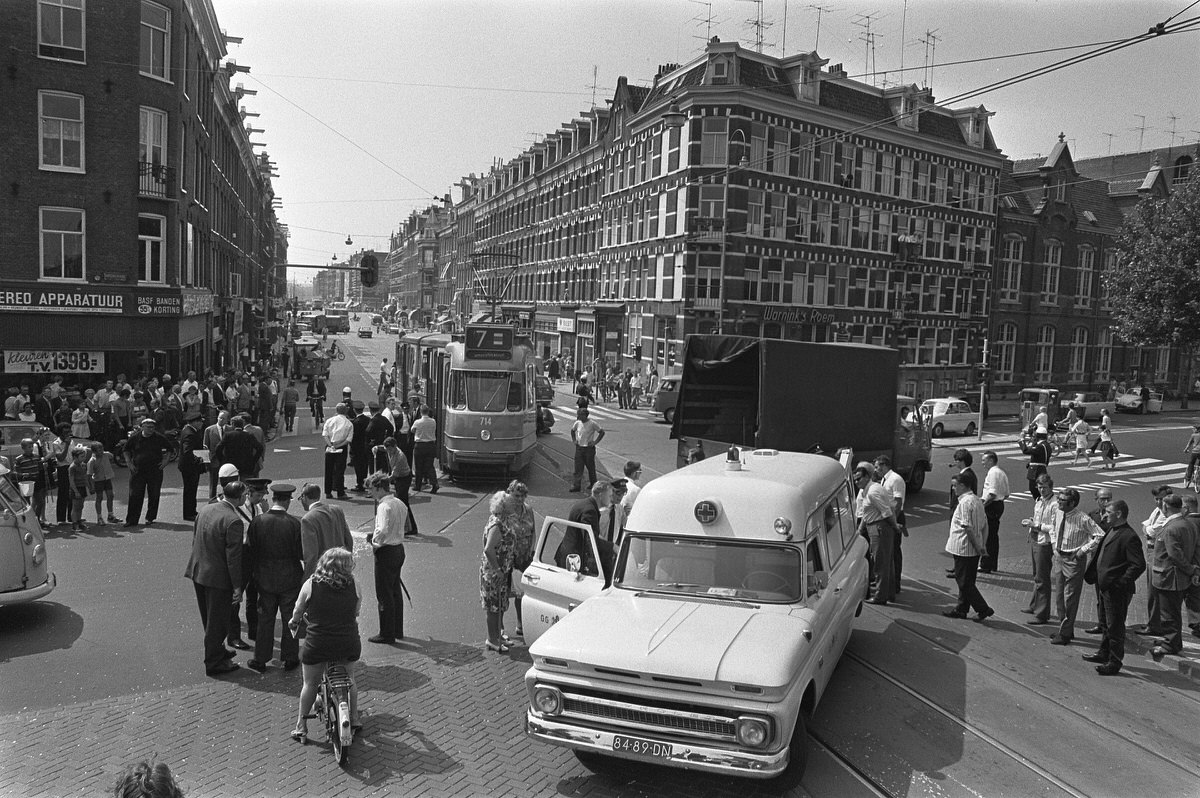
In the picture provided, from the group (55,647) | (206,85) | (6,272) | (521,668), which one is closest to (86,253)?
(6,272)

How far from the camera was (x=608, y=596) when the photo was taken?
7184 millimetres

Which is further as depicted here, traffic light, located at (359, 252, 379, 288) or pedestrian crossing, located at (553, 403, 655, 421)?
pedestrian crossing, located at (553, 403, 655, 421)

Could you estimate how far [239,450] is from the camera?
45.5 ft

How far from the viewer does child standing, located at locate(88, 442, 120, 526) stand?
543 inches

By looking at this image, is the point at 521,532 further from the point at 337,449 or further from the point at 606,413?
the point at 606,413

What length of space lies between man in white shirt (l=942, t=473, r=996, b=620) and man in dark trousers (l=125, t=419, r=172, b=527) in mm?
11390

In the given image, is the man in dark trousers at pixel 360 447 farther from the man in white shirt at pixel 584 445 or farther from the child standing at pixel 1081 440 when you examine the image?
the child standing at pixel 1081 440

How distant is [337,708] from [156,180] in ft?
80.0

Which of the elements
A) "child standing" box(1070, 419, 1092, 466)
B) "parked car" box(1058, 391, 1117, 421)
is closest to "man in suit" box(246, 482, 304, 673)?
"child standing" box(1070, 419, 1092, 466)

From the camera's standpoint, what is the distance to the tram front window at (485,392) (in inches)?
733

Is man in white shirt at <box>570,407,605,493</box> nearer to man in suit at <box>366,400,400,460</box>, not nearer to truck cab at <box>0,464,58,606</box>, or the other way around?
man in suit at <box>366,400,400,460</box>

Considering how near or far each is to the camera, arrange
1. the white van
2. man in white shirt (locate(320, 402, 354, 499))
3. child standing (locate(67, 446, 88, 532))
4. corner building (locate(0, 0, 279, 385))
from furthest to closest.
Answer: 1. corner building (locate(0, 0, 279, 385))
2. man in white shirt (locate(320, 402, 354, 499))
3. child standing (locate(67, 446, 88, 532))
4. the white van

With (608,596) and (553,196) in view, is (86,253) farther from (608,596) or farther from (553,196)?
(553,196)

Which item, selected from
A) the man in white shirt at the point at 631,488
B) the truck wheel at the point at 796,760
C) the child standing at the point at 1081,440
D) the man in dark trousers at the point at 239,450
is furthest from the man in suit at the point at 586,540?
the child standing at the point at 1081,440
